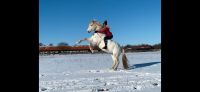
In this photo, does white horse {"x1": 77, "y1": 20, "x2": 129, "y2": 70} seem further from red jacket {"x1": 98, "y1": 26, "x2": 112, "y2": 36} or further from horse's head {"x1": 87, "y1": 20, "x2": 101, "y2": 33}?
red jacket {"x1": 98, "y1": 26, "x2": 112, "y2": 36}

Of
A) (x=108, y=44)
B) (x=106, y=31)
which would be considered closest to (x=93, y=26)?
(x=106, y=31)

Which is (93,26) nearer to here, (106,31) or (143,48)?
(106,31)

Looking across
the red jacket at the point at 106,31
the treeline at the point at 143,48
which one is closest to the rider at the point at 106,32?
the red jacket at the point at 106,31

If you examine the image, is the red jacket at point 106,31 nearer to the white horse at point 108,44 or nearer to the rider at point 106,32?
the rider at point 106,32

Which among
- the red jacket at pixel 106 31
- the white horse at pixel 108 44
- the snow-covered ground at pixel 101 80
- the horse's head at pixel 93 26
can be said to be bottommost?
the snow-covered ground at pixel 101 80

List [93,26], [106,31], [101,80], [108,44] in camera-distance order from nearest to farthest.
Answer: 1. [101,80]
2. [108,44]
3. [106,31]
4. [93,26]

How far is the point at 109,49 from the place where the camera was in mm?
13828

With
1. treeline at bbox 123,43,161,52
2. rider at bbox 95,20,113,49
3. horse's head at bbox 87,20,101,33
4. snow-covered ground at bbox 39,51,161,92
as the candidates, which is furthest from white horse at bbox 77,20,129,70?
treeline at bbox 123,43,161,52
